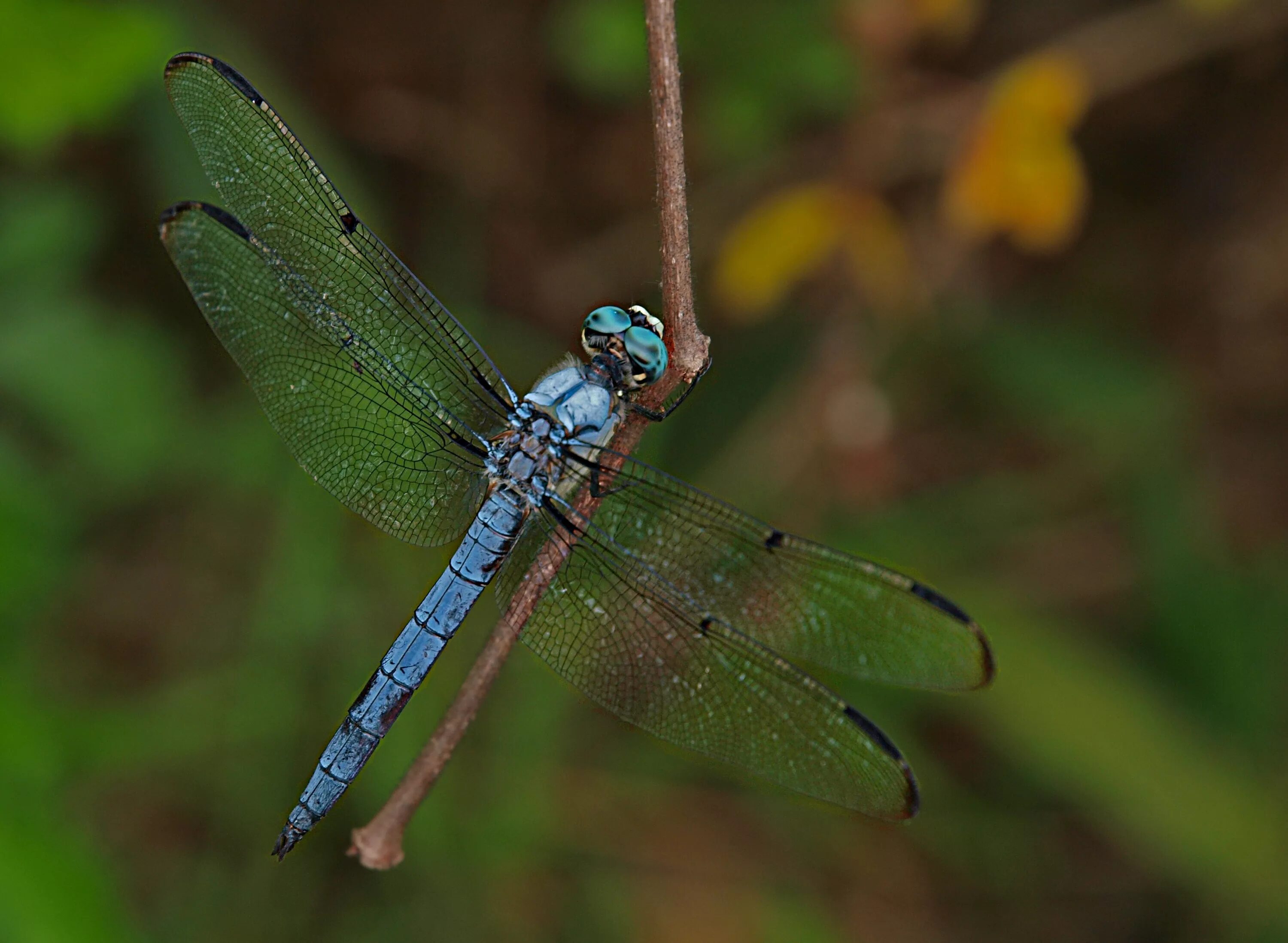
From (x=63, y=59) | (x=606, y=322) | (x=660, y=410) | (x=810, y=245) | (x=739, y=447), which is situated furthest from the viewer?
(x=739, y=447)

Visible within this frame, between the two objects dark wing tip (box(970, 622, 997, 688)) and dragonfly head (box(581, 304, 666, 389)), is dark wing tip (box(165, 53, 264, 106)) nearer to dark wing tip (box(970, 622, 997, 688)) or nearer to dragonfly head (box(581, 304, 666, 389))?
dragonfly head (box(581, 304, 666, 389))

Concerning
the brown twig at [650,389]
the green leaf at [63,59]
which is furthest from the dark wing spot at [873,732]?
the green leaf at [63,59]

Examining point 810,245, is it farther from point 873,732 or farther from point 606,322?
point 873,732

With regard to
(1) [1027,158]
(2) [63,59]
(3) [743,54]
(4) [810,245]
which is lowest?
(2) [63,59]

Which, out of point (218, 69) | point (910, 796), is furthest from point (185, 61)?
point (910, 796)

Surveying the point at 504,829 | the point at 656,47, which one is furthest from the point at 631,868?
the point at 656,47

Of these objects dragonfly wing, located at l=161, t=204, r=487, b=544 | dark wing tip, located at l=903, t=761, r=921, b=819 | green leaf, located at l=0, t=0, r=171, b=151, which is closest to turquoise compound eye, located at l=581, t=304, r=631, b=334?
dragonfly wing, located at l=161, t=204, r=487, b=544
